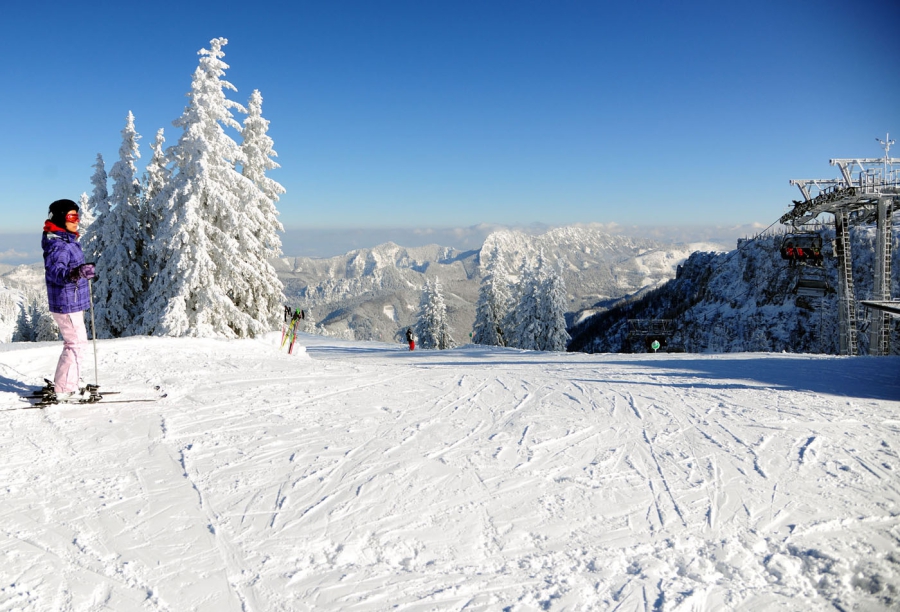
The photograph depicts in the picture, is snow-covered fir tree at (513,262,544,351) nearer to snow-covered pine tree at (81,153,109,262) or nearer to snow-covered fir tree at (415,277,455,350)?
snow-covered fir tree at (415,277,455,350)

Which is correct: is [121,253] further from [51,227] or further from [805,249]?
[805,249]

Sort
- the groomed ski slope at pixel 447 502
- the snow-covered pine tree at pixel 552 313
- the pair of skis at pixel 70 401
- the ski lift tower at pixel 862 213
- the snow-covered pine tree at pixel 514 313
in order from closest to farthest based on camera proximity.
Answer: the groomed ski slope at pixel 447 502 → the pair of skis at pixel 70 401 → the ski lift tower at pixel 862 213 → the snow-covered pine tree at pixel 552 313 → the snow-covered pine tree at pixel 514 313

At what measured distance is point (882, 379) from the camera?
370 inches

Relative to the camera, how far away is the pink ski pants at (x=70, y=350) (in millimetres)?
6434

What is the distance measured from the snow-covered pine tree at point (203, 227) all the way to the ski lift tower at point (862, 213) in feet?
81.9

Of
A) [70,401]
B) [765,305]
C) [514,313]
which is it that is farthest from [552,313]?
[70,401]

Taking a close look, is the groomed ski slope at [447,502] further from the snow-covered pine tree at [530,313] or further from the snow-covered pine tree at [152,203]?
the snow-covered pine tree at [530,313]

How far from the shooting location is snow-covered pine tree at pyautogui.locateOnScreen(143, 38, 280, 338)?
18.7 metres

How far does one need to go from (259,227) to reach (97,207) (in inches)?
341

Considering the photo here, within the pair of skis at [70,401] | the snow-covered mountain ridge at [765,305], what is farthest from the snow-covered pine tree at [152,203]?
the snow-covered mountain ridge at [765,305]

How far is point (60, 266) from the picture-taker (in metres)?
6.28

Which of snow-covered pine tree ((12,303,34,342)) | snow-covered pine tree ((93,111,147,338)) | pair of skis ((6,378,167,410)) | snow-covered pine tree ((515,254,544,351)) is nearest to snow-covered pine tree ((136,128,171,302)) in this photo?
snow-covered pine tree ((93,111,147,338))

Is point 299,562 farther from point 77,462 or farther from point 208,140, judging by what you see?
point 208,140

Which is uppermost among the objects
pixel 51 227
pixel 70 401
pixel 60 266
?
pixel 51 227
